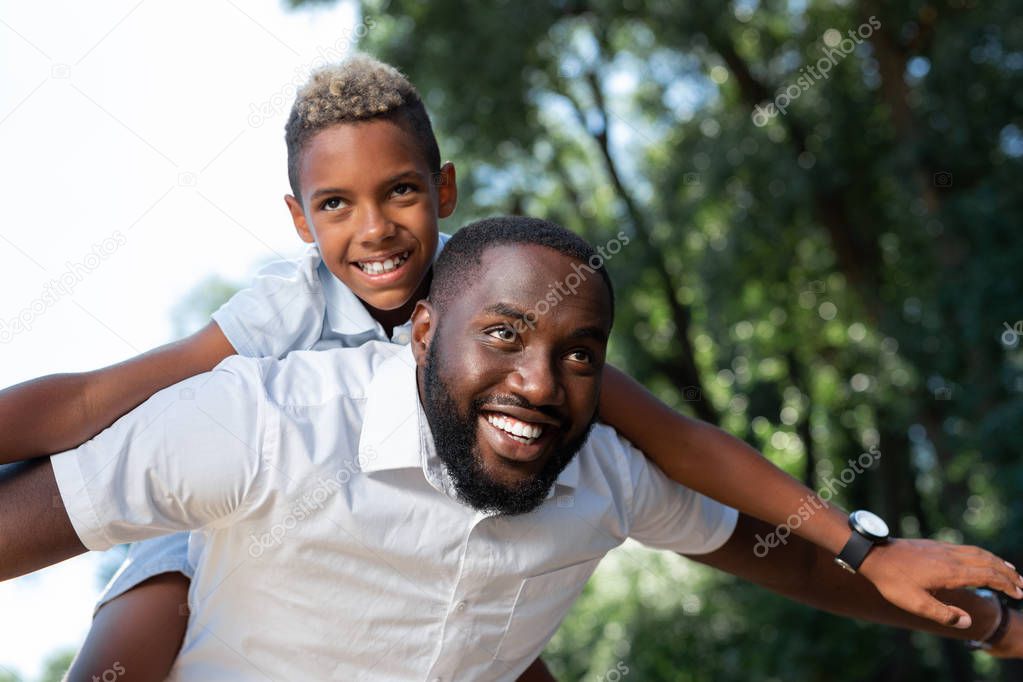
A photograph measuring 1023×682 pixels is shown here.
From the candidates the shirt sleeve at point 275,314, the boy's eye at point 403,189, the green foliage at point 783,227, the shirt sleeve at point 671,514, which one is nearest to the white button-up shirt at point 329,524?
the shirt sleeve at point 671,514

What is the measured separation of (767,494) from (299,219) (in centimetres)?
144

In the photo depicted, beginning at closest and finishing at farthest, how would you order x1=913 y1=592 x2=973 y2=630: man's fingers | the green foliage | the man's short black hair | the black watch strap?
the man's short black hair
x1=913 y1=592 x2=973 y2=630: man's fingers
the black watch strap
the green foliage

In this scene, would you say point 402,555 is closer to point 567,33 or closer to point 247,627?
point 247,627

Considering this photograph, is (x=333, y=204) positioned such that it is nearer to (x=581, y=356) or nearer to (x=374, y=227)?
(x=374, y=227)

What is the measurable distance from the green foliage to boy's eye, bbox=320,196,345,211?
712cm

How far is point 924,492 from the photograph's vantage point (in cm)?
1362

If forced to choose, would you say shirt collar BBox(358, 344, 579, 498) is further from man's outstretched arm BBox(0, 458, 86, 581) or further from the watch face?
the watch face

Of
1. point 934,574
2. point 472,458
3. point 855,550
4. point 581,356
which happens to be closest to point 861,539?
point 855,550

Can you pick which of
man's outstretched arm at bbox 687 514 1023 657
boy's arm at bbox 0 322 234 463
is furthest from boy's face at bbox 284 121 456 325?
man's outstretched arm at bbox 687 514 1023 657

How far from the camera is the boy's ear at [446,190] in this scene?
10.3 feet

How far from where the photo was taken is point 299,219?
317 cm

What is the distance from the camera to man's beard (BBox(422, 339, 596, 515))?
8.09 ft

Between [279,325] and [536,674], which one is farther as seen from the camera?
[536,674]

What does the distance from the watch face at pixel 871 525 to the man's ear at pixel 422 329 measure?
112 cm
